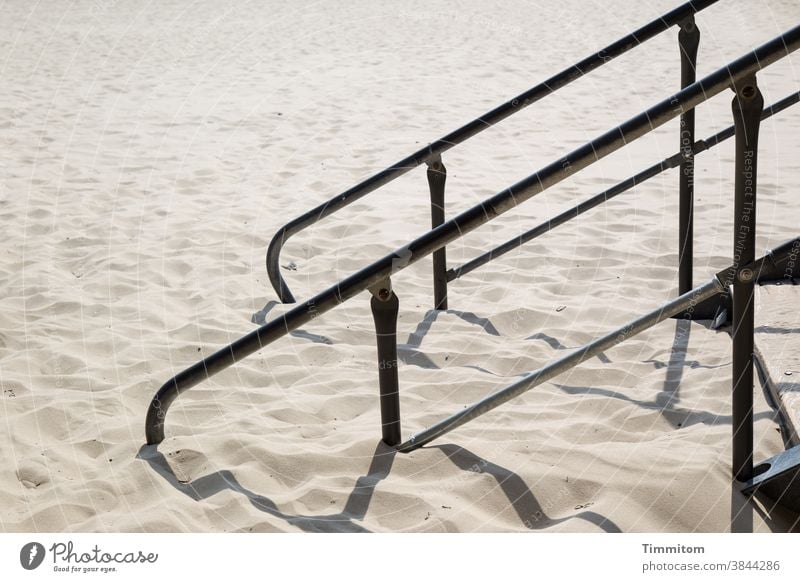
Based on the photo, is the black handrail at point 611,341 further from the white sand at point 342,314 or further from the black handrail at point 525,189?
the black handrail at point 525,189

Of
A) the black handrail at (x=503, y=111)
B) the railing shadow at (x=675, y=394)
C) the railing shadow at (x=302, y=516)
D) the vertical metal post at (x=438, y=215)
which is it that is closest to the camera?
the railing shadow at (x=302, y=516)

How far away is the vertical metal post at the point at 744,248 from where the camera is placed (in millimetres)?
2039

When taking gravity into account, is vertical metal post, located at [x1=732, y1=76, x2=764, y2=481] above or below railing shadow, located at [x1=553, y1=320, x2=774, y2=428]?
above

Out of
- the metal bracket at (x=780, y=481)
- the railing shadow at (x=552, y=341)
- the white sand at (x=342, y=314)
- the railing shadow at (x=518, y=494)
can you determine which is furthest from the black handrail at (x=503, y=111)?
the metal bracket at (x=780, y=481)

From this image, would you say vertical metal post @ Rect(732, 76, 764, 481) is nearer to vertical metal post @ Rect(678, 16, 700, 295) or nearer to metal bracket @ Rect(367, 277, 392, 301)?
metal bracket @ Rect(367, 277, 392, 301)

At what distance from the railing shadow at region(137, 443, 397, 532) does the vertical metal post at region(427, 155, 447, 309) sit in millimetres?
1220

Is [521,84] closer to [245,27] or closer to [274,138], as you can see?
[274,138]

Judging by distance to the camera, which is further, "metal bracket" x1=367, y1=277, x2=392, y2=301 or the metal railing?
"metal bracket" x1=367, y1=277, x2=392, y2=301

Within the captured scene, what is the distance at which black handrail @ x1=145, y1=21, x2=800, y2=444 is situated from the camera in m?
1.98

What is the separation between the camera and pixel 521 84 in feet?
26.7

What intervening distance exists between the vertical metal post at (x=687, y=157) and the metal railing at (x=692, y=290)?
106 centimetres

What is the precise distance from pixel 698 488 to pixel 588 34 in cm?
903

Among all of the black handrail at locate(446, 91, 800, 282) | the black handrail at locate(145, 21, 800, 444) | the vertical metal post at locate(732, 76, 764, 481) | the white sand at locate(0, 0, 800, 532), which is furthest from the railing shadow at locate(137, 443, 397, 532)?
the black handrail at locate(446, 91, 800, 282)

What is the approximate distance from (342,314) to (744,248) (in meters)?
1.94
